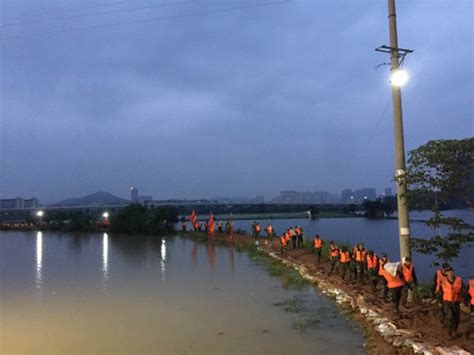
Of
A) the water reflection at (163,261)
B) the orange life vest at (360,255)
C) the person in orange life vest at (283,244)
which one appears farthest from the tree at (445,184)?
the person in orange life vest at (283,244)

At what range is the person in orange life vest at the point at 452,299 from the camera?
31.4 feet

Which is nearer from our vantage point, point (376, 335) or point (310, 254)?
point (376, 335)

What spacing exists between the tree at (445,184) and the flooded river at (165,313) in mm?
3212

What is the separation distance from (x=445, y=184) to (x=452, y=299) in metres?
2.63

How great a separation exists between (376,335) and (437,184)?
4037 millimetres

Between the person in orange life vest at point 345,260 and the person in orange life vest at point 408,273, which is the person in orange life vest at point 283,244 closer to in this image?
the person in orange life vest at point 345,260

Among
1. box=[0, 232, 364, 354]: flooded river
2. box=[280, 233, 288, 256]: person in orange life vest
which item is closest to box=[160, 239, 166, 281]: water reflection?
box=[0, 232, 364, 354]: flooded river

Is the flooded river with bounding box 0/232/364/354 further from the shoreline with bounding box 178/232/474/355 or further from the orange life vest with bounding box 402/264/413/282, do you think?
the orange life vest with bounding box 402/264/413/282

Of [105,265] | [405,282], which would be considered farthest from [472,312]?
[105,265]

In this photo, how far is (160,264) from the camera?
2628 centimetres

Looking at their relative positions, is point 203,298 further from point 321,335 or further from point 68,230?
point 68,230

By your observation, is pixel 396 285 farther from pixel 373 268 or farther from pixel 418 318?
pixel 373 268

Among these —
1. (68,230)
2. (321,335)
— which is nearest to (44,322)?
(321,335)

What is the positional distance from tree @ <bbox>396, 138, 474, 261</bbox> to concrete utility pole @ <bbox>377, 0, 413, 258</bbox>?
0.69 metres
